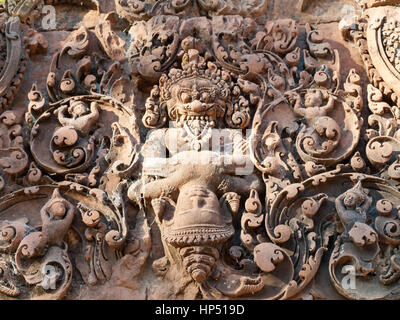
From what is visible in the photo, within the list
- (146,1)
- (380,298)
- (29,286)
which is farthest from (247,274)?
(146,1)

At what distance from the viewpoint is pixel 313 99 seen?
22.7 feet

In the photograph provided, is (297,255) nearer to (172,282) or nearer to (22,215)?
(172,282)

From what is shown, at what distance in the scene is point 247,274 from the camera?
6.25m

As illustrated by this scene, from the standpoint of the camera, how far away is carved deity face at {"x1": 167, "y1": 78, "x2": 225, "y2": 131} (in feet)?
22.4

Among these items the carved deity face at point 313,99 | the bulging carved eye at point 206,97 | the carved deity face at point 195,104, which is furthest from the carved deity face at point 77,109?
the carved deity face at point 313,99

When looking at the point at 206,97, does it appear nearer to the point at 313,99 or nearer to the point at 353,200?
the point at 313,99

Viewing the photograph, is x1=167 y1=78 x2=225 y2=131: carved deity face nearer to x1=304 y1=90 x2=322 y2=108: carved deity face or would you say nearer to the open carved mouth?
the open carved mouth

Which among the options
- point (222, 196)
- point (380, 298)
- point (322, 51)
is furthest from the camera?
point (322, 51)

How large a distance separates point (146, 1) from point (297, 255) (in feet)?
8.15

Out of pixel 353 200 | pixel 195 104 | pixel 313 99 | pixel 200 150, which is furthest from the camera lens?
pixel 313 99

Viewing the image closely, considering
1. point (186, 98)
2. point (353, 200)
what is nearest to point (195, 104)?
point (186, 98)

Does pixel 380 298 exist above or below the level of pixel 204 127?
below

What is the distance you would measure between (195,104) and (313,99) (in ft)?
2.87

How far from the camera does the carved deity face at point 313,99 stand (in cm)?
691
